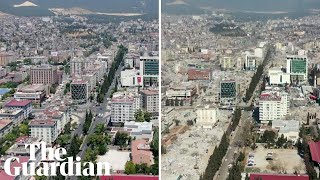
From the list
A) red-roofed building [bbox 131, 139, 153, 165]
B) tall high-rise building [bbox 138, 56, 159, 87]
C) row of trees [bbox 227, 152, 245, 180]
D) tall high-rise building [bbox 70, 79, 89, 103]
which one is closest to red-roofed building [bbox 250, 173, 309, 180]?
row of trees [bbox 227, 152, 245, 180]

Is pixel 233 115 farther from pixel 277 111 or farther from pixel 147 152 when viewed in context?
pixel 147 152

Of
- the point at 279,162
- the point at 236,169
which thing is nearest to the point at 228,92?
the point at 279,162

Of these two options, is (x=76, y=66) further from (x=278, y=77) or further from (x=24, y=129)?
(x=278, y=77)

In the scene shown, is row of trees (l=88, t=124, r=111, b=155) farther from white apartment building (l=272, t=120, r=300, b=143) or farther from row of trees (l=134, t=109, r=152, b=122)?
white apartment building (l=272, t=120, r=300, b=143)

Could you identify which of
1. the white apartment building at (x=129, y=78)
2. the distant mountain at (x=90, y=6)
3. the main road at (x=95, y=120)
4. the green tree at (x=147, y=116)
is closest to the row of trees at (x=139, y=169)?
the main road at (x=95, y=120)

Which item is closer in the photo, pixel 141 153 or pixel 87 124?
pixel 141 153

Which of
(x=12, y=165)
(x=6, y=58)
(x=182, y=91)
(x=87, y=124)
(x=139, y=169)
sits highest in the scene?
(x=6, y=58)

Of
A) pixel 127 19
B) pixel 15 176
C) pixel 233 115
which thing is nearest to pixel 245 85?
pixel 233 115
